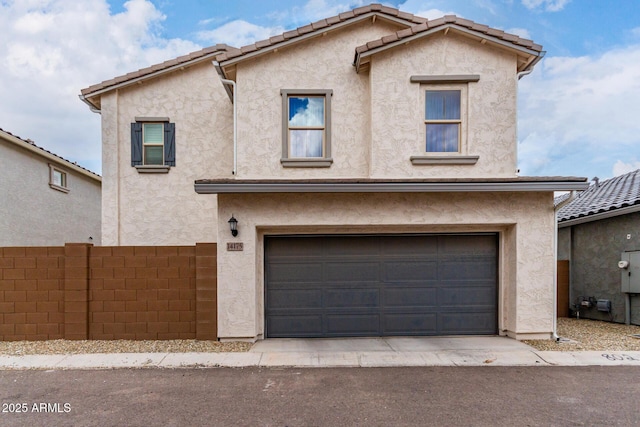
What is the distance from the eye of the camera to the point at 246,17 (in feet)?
50.4

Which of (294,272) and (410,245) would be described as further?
(410,245)

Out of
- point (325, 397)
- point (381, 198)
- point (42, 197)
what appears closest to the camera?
point (325, 397)

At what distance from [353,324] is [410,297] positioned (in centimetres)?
140

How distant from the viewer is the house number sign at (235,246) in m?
7.70

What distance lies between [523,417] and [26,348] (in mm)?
8691

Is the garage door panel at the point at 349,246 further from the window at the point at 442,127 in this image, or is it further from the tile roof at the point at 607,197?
the tile roof at the point at 607,197

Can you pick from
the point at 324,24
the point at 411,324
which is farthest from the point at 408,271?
the point at 324,24

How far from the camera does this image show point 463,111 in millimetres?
8117

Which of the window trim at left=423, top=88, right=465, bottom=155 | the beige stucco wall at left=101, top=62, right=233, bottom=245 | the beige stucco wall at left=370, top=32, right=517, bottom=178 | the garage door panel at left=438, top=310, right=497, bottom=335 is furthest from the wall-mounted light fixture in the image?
the garage door panel at left=438, top=310, right=497, bottom=335

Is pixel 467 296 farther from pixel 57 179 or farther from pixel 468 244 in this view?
pixel 57 179

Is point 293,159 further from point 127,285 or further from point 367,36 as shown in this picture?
point 127,285

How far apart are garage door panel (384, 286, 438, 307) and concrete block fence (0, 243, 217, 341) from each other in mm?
3771

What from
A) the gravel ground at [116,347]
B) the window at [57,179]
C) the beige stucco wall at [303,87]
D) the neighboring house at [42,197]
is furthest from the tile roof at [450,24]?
the window at [57,179]

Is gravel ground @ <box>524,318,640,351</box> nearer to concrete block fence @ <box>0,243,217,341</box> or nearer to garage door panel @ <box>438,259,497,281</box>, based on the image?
garage door panel @ <box>438,259,497,281</box>
